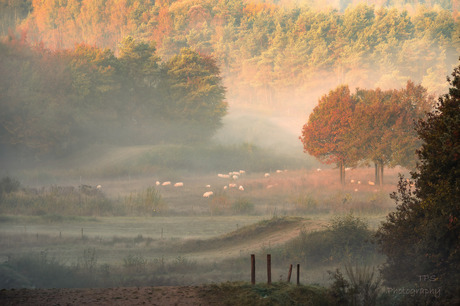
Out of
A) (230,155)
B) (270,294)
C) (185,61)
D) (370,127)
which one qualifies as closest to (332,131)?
(370,127)

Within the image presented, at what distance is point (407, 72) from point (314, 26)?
82.8ft

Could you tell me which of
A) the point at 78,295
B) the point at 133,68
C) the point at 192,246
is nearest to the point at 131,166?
the point at 133,68

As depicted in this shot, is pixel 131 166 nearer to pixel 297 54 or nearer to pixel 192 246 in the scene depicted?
pixel 192 246

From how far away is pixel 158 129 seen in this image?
73688 mm

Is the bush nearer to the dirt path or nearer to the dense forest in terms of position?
the dirt path

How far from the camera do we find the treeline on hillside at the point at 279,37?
117125mm

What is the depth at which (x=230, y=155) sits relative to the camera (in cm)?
6988

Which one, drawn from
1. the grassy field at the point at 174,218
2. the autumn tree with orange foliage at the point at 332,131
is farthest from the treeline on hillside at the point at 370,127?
the grassy field at the point at 174,218

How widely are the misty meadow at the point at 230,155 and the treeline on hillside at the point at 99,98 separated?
0.24 metres

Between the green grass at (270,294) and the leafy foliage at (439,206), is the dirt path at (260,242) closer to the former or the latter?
the leafy foliage at (439,206)

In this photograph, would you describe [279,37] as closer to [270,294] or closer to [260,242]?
[260,242]

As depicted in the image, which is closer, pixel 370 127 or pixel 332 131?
pixel 370 127

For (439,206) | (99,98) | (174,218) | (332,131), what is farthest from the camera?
(99,98)

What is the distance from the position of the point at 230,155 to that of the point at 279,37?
65.7 metres
